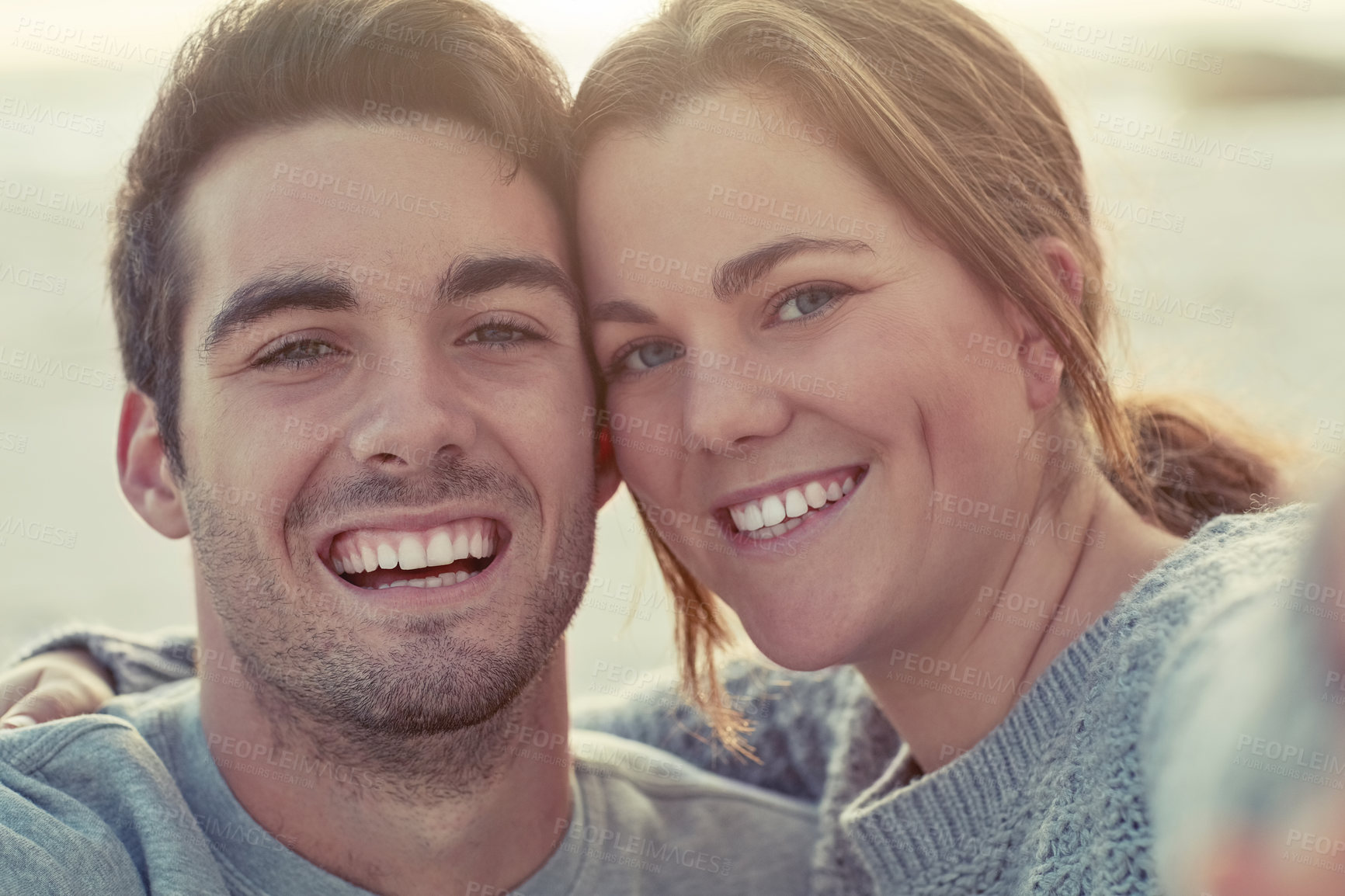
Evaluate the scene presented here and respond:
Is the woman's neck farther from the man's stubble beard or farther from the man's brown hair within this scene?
the man's brown hair

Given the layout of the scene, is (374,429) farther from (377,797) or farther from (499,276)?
(377,797)

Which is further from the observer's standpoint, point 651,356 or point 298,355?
point 651,356

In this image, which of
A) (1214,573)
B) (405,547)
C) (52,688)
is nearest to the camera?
(1214,573)

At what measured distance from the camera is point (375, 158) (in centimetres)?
217

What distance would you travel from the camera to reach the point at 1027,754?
203 cm

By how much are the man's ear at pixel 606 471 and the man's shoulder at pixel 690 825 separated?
0.58 meters

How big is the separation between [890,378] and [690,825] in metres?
1.08

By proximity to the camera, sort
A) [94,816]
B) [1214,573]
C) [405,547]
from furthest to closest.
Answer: [405,547] < [94,816] < [1214,573]

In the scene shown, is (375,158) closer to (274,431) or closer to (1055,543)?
(274,431)

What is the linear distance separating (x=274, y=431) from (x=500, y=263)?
1.61 ft

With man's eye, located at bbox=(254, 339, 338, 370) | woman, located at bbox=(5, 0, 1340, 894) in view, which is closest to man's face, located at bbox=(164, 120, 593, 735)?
man's eye, located at bbox=(254, 339, 338, 370)

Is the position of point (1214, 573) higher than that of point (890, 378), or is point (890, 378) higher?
point (890, 378)

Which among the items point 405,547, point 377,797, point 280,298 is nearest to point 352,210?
point 280,298

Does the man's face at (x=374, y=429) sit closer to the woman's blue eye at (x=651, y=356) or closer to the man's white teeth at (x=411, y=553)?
the man's white teeth at (x=411, y=553)
